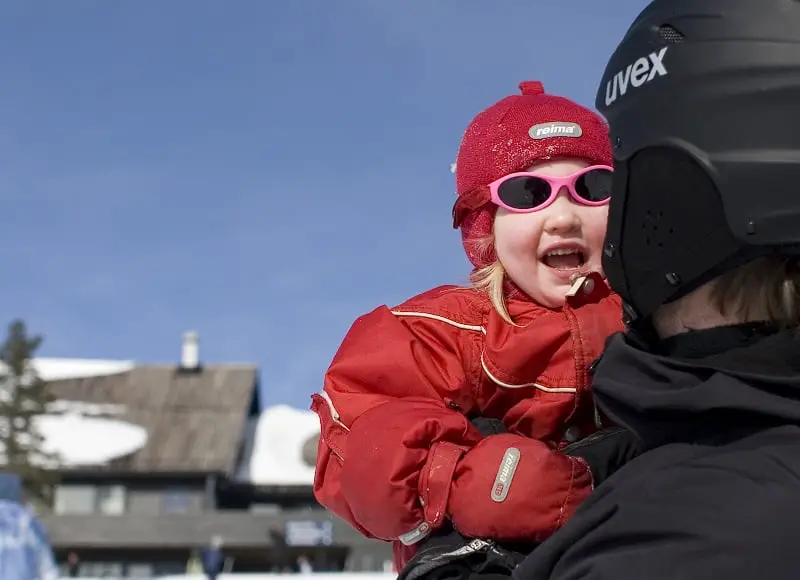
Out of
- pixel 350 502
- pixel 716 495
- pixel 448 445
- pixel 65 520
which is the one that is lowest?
pixel 65 520

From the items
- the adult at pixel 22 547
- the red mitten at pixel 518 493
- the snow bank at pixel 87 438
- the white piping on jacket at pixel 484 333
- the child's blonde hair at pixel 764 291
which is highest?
the child's blonde hair at pixel 764 291

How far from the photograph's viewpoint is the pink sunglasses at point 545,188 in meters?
2.50

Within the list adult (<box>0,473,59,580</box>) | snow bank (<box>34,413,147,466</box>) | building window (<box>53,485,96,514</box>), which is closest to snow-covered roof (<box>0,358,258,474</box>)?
snow bank (<box>34,413,147,466</box>)

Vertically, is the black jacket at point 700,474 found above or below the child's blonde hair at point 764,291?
below

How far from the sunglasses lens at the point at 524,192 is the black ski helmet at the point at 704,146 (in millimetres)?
1003

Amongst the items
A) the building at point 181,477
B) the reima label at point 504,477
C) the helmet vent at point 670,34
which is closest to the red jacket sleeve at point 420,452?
the reima label at point 504,477

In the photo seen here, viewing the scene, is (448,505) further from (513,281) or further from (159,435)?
(159,435)

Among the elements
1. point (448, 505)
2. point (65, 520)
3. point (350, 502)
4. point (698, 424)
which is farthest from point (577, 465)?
point (65, 520)

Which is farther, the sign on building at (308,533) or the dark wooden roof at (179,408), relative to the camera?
the dark wooden roof at (179,408)

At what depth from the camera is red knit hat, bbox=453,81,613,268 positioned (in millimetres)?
2605

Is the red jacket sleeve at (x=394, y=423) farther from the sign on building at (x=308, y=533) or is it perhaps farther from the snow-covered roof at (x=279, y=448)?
the snow-covered roof at (x=279, y=448)

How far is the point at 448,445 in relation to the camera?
6.62ft

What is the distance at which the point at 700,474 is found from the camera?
4.23 ft

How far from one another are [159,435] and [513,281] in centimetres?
3825
